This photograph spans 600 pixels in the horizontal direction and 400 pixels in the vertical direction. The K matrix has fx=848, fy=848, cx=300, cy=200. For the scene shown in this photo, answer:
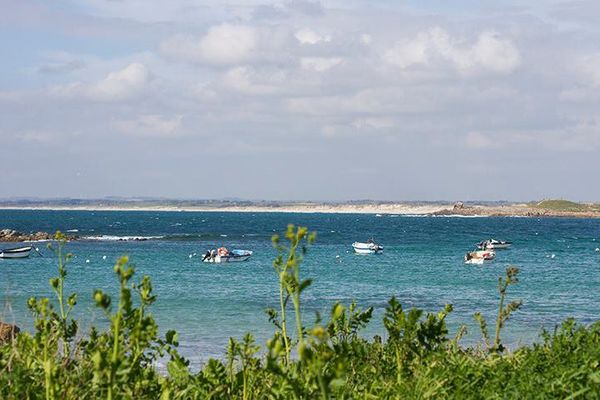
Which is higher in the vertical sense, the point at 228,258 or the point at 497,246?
the point at 497,246

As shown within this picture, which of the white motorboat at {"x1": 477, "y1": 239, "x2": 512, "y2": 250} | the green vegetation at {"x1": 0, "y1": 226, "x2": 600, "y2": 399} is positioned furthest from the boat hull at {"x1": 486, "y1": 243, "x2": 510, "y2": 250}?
the green vegetation at {"x1": 0, "y1": 226, "x2": 600, "y2": 399}

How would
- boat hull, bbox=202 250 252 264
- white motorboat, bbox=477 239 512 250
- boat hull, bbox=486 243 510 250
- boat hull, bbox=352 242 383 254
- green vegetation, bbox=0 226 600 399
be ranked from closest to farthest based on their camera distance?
green vegetation, bbox=0 226 600 399 → boat hull, bbox=202 250 252 264 → boat hull, bbox=352 242 383 254 → white motorboat, bbox=477 239 512 250 → boat hull, bbox=486 243 510 250

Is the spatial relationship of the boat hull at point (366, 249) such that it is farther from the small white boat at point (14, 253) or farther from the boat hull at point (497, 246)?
the small white boat at point (14, 253)

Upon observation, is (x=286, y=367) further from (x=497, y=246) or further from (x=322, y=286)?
(x=497, y=246)

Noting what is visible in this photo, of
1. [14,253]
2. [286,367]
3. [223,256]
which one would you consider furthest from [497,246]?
[286,367]

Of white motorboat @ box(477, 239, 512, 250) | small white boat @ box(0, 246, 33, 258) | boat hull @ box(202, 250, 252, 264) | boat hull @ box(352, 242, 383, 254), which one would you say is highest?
white motorboat @ box(477, 239, 512, 250)

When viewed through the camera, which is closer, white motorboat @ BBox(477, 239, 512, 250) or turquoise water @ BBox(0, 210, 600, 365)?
turquoise water @ BBox(0, 210, 600, 365)

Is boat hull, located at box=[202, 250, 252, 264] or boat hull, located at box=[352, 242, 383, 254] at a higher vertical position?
boat hull, located at box=[352, 242, 383, 254]

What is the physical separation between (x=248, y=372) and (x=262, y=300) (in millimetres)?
26773

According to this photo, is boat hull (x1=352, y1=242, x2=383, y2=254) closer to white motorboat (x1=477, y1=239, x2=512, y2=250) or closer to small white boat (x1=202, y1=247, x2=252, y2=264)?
white motorboat (x1=477, y1=239, x2=512, y2=250)

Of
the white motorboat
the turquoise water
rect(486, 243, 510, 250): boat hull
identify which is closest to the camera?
the turquoise water

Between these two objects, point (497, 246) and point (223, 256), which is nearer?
point (223, 256)

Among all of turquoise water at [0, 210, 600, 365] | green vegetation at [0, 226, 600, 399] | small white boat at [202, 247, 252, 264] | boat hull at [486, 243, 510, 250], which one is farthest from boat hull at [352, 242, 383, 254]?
green vegetation at [0, 226, 600, 399]

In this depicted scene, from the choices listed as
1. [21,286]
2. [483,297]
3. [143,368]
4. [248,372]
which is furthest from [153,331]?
[21,286]
